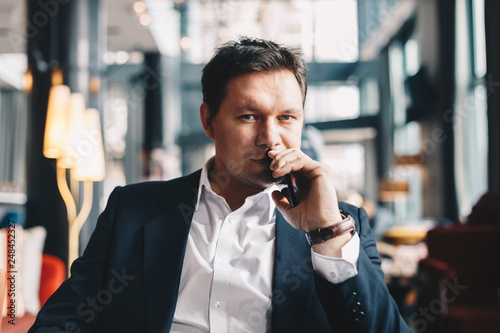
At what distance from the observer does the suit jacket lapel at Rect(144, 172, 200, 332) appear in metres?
1.25

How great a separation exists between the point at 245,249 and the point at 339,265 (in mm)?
328

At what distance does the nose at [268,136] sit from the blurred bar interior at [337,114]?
0.38 m

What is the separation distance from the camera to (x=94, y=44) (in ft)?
16.6

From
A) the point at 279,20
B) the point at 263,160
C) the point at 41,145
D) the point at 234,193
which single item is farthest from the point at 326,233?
the point at 279,20

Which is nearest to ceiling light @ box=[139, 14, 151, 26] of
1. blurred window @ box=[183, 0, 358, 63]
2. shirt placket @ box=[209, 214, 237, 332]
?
blurred window @ box=[183, 0, 358, 63]

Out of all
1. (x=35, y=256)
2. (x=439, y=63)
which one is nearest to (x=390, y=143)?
(x=439, y=63)

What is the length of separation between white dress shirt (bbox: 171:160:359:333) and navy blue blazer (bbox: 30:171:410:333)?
0.04m

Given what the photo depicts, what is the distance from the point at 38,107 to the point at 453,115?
576 centimetres

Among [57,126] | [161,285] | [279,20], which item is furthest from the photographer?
[279,20]

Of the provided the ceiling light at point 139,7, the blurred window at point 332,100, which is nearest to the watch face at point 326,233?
the ceiling light at point 139,7

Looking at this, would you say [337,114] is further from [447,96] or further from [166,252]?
[166,252]

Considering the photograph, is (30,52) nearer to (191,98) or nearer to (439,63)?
(439,63)

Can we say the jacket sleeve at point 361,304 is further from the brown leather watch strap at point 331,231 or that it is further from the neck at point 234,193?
the neck at point 234,193

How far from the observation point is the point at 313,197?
119cm
